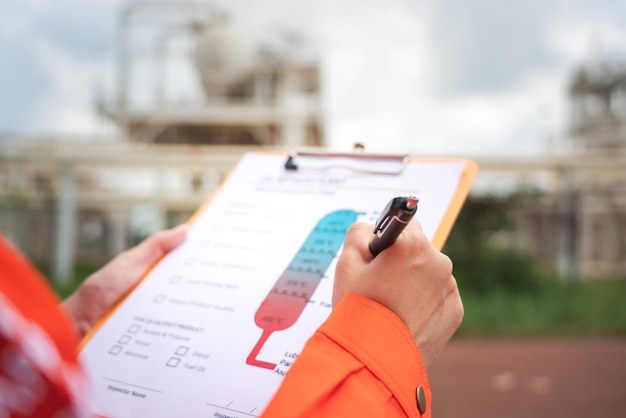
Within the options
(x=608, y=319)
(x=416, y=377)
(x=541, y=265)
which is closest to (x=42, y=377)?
(x=416, y=377)

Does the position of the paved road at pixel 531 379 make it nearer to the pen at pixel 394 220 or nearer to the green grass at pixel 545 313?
the green grass at pixel 545 313

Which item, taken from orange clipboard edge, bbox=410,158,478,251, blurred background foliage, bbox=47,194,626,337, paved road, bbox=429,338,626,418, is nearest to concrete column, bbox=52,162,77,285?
blurred background foliage, bbox=47,194,626,337

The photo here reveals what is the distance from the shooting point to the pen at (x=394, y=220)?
2.10ft

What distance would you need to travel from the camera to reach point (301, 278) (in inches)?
38.0

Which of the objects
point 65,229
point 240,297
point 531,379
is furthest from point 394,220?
point 65,229

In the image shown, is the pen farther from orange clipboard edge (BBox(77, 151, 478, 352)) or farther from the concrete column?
the concrete column

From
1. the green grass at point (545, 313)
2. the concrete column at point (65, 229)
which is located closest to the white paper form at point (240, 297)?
the green grass at point (545, 313)

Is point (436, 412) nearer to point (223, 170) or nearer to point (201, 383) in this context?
point (201, 383)

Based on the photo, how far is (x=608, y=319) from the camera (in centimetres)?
421

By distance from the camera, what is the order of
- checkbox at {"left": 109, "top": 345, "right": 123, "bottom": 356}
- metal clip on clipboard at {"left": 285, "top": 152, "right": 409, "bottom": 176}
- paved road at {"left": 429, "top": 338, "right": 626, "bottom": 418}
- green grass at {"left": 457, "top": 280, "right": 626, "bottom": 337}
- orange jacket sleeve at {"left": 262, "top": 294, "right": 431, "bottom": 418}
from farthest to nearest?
1. green grass at {"left": 457, "top": 280, "right": 626, "bottom": 337}
2. paved road at {"left": 429, "top": 338, "right": 626, "bottom": 418}
3. metal clip on clipboard at {"left": 285, "top": 152, "right": 409, "bottom": 176}
4. checkbox at {"left": 109, "top": 345, "right": 123, "bottom": 356}
5. orange jacket sleeve at {"left": 262, "top": 294, "right": 431, "bottom": 418}

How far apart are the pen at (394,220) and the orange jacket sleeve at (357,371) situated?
77 millimetres

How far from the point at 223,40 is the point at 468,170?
35.2ft

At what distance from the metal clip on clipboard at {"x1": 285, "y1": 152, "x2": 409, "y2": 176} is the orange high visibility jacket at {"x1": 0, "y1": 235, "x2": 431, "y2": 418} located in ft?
1.57

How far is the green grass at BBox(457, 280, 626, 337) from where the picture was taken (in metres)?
3.98
